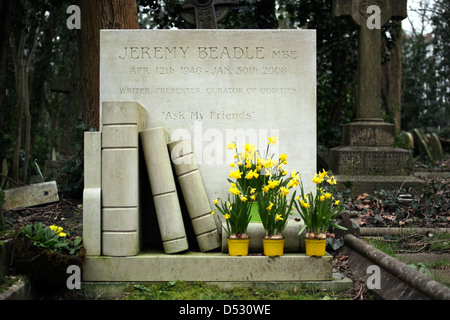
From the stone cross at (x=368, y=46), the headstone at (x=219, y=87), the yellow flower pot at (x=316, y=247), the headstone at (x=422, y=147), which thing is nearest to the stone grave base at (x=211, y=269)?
the yellow flower pot at (x=316, y=247)

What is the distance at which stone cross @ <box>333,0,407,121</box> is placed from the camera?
8320 millimetres

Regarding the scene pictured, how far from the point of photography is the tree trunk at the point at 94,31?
6.79m

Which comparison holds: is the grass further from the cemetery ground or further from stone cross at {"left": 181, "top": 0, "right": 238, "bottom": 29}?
stone cross at {"left": 181, "top": 0, "right": 238, "bottom": 29}

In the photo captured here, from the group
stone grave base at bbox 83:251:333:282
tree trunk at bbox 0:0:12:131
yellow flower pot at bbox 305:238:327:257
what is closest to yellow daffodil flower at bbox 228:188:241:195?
stone grave base at bbox 83:251:333:282

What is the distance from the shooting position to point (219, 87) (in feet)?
14.9

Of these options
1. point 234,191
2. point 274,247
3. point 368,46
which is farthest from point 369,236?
point 368,46

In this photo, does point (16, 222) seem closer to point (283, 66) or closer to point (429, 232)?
point (283, 66)

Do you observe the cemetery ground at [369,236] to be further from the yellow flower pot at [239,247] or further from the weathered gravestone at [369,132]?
the weathered gravestone at [369,132]

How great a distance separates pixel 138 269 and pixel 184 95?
5.61 ft

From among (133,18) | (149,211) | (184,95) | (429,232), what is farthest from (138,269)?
(133,18)

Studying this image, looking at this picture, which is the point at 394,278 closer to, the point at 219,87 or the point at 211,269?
the point at 211,269

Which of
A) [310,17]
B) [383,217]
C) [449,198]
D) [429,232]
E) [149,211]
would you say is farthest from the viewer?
[310,17]

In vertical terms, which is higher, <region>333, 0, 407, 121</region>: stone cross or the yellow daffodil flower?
<region>333, 0, 407, 121</region>: stone cross
